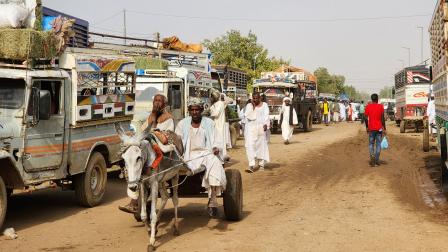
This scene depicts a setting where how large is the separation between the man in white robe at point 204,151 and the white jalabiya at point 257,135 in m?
6.77

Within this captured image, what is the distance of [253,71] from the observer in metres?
57.1

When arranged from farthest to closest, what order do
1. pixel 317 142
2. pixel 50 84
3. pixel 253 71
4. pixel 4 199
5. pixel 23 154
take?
pixel 253 71
pixel 317 142
pixel 50 84
pixel 23 154
pixel 4 199

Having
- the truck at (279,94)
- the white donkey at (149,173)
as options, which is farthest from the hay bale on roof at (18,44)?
the truck at (279,94)

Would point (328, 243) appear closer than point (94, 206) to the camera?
Yes

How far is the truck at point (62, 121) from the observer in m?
8.52

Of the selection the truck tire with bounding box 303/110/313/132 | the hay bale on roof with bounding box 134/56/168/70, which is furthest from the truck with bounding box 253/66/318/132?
the hay bale on roof with bounding box 134/56/168/70

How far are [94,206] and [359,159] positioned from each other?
9.59 metres

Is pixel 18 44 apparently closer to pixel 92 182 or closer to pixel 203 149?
pixel 92 182

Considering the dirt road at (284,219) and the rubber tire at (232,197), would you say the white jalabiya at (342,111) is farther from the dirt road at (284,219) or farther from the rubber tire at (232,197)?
the rubber tire at (232,197)

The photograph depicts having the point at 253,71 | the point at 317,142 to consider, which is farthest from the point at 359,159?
the point at 253,71

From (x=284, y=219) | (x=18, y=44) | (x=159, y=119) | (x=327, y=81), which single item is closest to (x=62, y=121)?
(x=18, y=44)

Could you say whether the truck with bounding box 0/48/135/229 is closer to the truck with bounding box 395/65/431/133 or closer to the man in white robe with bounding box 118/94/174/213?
the man in white robe with bounding box 118/94/174/213

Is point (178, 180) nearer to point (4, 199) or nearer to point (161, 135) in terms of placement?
point (161, 135)

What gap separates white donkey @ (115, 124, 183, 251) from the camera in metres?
6.45
